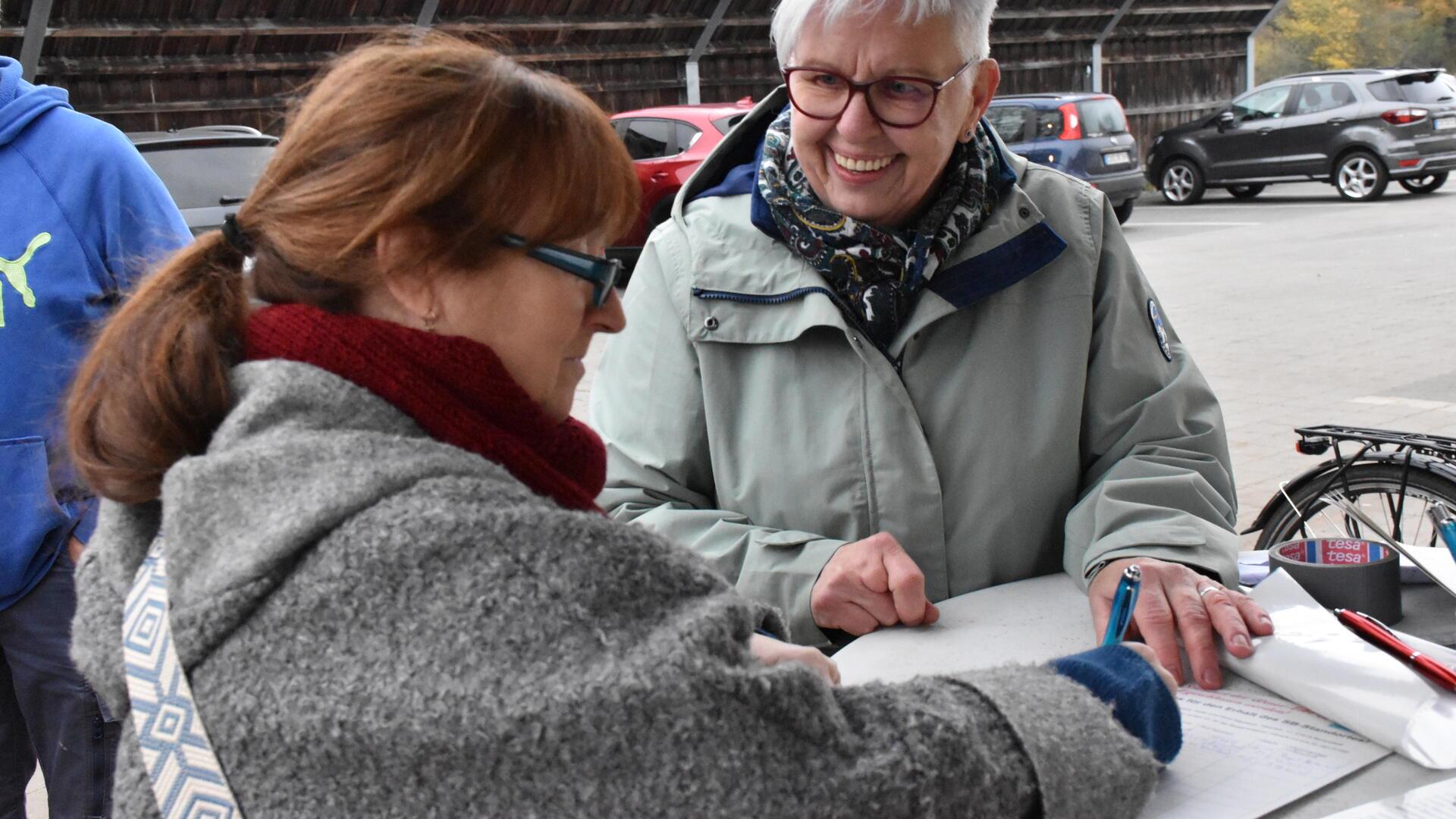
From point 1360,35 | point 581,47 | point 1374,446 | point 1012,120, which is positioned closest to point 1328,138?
point 1012,120

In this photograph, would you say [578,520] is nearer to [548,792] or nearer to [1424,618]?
[548,792]

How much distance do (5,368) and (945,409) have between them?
1.52 m

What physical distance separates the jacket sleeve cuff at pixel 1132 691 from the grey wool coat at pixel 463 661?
0.26 meters

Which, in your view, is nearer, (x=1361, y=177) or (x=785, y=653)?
(x=785, y=653)

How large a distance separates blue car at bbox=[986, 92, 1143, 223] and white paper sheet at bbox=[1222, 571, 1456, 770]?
13916mm

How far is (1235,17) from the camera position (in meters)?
22.2

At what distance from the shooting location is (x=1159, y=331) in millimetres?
2168

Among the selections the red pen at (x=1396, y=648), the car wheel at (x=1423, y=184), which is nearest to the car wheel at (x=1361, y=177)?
the car wheel at (x=1423, y=184)

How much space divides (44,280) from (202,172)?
227 inches

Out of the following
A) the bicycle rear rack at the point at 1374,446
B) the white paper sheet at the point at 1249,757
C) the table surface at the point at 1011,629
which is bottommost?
the bicycle rear rack at the point at 1374,446

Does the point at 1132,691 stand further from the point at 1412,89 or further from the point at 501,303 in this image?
the point at 1412,89

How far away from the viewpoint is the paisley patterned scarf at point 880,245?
2.09 m

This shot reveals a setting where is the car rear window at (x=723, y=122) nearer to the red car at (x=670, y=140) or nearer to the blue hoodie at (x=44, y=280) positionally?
the red car at (x=670, y=140)

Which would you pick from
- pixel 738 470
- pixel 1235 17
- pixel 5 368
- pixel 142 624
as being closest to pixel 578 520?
pixel 142 624
